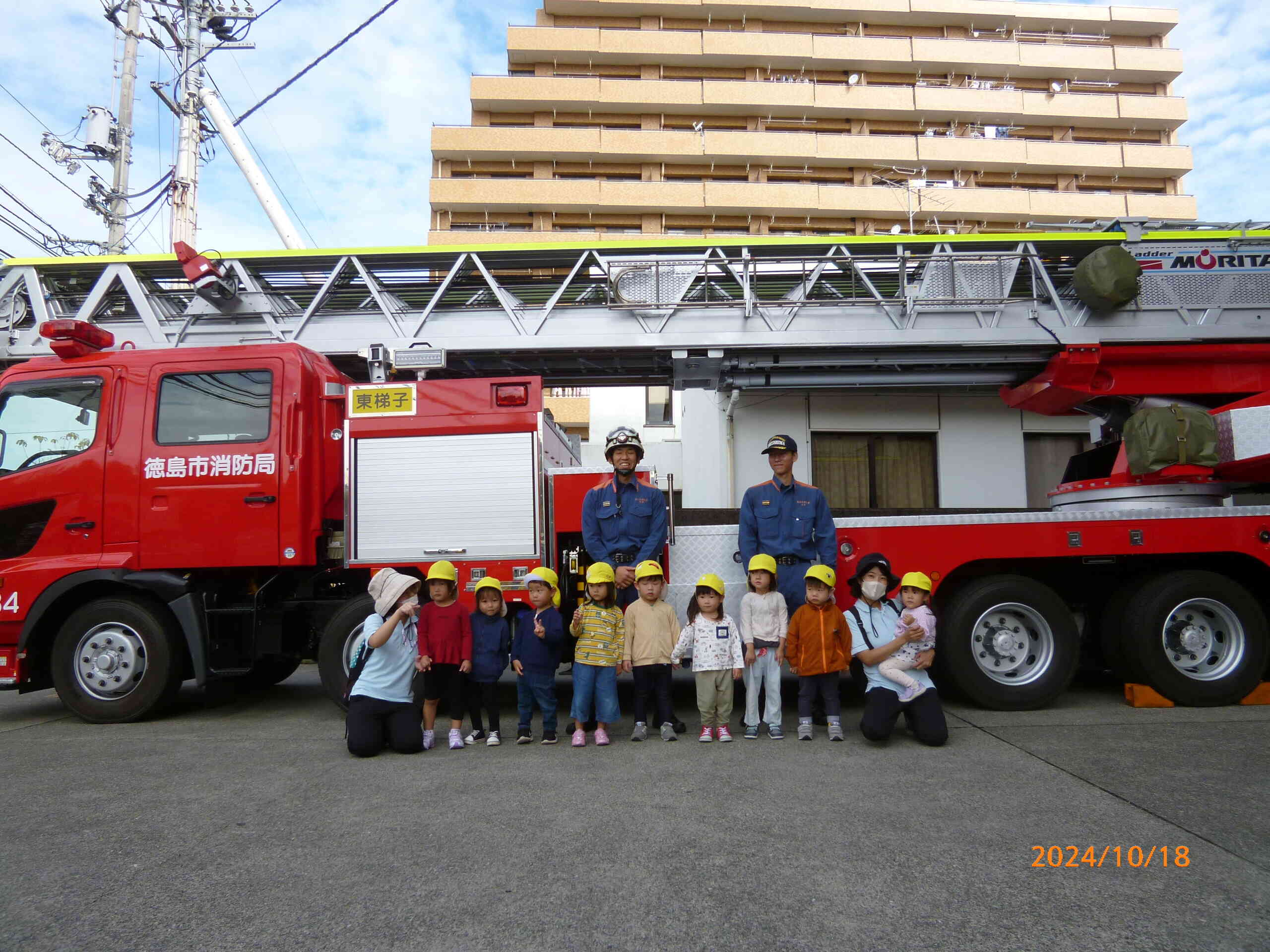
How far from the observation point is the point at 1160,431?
625 centimetres

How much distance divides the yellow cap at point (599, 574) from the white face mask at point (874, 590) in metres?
1.59

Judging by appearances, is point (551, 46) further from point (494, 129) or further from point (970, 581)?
point (970, 581)

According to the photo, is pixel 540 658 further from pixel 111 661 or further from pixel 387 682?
pixel 111 661

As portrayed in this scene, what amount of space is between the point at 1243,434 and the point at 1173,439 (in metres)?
0.56

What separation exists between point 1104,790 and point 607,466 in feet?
11.5

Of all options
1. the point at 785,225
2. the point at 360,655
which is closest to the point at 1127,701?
the point at 360,655

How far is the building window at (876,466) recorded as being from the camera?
14.1 meters

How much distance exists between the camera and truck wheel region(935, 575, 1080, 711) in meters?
5.74

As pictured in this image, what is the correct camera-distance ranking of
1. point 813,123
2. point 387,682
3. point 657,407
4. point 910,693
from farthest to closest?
1. point 813,123
2. point 657,407
3. point 387,682
4. point 910,693

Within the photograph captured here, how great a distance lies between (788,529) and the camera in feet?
18.6

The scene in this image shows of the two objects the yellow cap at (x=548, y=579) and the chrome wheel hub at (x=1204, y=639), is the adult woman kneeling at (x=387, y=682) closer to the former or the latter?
the yellow cap at (x=548, y=579)

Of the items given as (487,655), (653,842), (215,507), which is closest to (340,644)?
(487,655)

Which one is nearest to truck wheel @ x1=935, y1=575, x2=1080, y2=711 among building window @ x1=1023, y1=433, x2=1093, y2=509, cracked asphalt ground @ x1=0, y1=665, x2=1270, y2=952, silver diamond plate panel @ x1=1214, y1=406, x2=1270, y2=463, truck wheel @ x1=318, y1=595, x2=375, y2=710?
cracked asphalt ground @ x1=0, y1=665, x2=1270, y2=952
